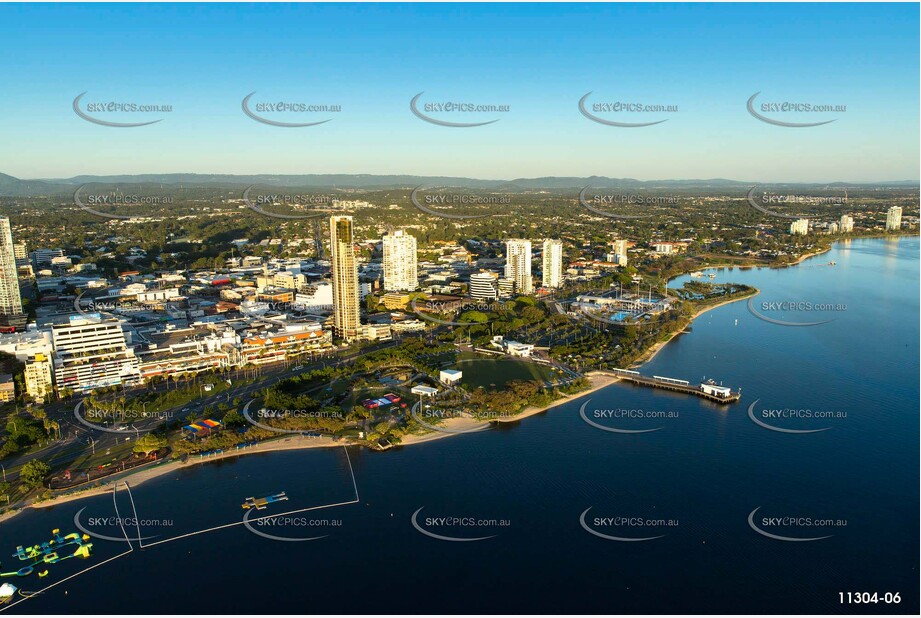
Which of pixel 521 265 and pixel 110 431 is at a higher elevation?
pixel 521 265

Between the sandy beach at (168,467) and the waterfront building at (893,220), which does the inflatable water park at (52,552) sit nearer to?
the sandy beach at (168,467)

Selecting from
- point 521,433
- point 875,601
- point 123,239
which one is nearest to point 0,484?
point 521,433

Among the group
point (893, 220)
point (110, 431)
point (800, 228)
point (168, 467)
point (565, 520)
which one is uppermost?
point (893, 220)

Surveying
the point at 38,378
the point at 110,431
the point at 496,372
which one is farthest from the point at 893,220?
the point at 38,378

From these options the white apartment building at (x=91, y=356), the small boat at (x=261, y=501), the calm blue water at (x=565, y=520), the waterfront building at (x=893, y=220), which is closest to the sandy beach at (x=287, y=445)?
the calm blue water at (x=565, y=520)

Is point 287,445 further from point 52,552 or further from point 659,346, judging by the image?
point 659,346

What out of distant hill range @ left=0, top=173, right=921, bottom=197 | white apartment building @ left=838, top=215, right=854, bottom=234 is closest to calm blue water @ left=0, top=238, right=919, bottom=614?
white apartment building @ left=838, top=215, right=854, bottom=234
